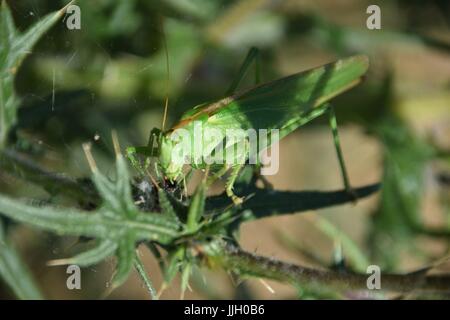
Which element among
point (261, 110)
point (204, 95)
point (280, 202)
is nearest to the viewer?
point (280, 202)

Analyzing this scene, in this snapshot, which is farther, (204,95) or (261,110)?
(204,95)

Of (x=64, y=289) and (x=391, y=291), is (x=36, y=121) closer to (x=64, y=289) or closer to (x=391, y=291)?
(x=391, y=291)

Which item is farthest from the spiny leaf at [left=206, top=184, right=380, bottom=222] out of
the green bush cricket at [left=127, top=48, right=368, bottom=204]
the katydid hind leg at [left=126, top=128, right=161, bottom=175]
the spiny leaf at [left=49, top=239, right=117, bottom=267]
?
the spiny leaf at [left=49, top=239, right=117, bottom=267]

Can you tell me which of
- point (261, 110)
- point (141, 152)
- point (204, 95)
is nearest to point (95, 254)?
point (141, 152)

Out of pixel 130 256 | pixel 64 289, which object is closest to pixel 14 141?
pixel 130 256

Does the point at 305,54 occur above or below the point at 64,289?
above

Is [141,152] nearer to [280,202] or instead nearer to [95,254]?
[280,202]
